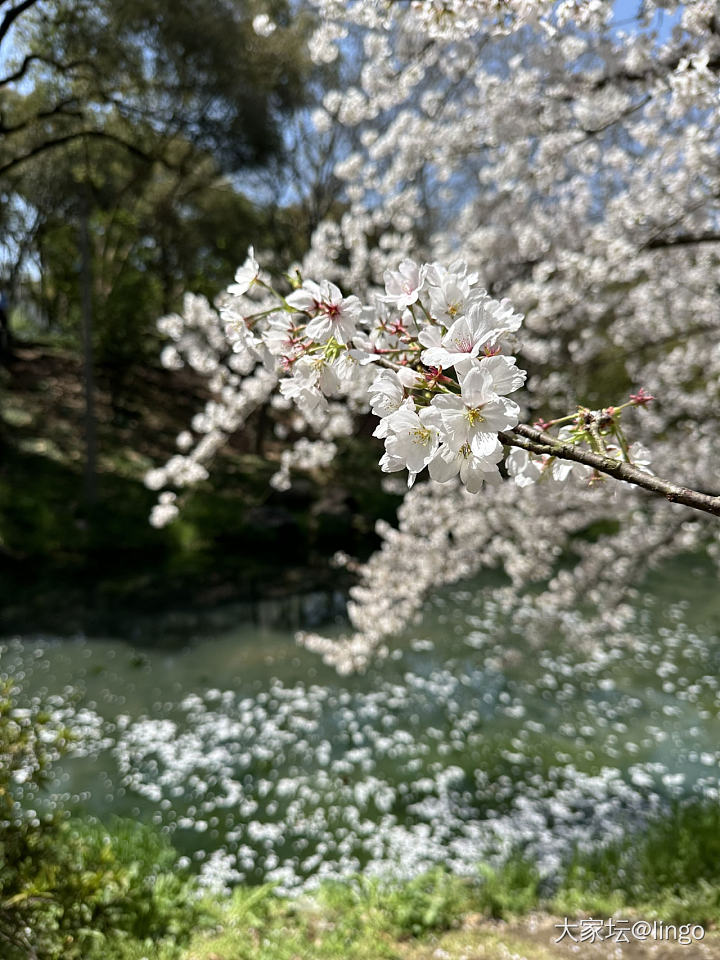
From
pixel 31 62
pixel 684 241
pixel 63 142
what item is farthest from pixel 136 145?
pixel 684 241

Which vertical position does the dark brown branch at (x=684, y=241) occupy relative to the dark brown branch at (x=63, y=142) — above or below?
below

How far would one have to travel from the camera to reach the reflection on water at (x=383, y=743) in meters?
4.01

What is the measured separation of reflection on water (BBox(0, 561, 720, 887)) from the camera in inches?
158

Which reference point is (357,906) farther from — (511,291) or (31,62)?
(31,62)

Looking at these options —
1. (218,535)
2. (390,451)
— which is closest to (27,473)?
(218,535)

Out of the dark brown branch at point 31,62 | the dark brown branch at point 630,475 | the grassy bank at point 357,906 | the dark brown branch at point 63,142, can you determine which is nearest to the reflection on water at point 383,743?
the grassy bank at point 357,906

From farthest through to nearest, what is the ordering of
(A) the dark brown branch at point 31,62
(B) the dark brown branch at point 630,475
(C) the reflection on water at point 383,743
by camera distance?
1. (A) the dark brown branch at point 31,62
2. (C) the reflection on water at point 383,743
3. (B) the dark brown branch at point 630,475

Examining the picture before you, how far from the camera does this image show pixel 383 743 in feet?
16.8

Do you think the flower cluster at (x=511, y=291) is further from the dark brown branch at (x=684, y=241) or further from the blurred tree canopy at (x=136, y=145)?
the blurred tree canopy at (x=136, y=145)

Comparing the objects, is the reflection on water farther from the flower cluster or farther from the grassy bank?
the flower cluster

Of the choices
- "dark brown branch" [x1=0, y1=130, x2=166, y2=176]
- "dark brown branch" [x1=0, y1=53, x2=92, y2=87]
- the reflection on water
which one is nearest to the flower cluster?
the reflection on water

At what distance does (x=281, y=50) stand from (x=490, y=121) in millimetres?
9817

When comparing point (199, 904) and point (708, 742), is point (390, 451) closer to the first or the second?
point (199, 904)

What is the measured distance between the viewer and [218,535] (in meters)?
10.6
